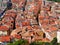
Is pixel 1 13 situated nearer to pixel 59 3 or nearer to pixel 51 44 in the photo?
pixel 59 3

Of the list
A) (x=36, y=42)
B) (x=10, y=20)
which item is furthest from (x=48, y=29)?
(x=10, y=20)

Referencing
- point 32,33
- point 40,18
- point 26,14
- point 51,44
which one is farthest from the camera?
point 26,14

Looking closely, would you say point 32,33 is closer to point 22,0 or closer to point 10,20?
point 10,20

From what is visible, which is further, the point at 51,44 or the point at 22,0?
the point at 22,0

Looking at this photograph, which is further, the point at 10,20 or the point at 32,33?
the point at 10,20

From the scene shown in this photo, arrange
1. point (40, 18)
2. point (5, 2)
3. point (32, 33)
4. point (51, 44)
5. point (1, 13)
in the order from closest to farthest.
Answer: point (51, 44), point (32, 33), point (40, 18), point (1, 13), point (5, 2)

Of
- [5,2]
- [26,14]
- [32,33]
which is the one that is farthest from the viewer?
[5,2]

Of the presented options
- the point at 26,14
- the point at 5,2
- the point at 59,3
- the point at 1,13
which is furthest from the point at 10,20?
the point at 5,2

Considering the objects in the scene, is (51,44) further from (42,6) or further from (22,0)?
(22,0)

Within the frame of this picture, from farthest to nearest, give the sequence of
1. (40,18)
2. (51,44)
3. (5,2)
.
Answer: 1. (5,2)
2. (40,18)
3. (51,44)
